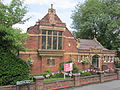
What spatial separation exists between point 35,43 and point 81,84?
9.73 meters

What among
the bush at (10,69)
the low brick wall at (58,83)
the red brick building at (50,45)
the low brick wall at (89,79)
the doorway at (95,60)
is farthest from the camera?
the doorway at (95,60)

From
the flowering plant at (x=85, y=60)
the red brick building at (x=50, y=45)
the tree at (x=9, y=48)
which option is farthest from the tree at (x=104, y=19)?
the tree at (x=9, y=48)

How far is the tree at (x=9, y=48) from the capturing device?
33.2 ft

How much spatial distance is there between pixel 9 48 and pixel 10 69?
1.61 metres

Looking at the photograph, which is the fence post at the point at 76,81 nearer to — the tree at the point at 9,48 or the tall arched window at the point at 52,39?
the tree at the point at 9,48

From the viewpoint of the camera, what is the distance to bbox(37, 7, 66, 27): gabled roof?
848 inches

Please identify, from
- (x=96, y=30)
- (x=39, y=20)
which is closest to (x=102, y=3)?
(x=96, y=30)

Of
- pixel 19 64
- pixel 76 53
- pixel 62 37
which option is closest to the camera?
pixel 19 64

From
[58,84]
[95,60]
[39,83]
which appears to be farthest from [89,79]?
[95,60]

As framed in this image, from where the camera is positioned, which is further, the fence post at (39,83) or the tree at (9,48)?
the fence post at (39,83)

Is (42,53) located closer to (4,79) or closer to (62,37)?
(62,37)

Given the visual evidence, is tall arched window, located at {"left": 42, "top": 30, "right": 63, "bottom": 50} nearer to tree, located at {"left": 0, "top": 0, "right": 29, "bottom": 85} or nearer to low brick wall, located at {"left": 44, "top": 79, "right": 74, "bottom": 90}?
low brick wall, located at {"left": 44, "top": 79, "right": 74, "bottom": 90}

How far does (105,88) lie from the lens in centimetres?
1343

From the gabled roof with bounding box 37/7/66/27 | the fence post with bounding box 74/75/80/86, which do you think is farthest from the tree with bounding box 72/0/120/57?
the fence post with bounding box 74/75/80/86
